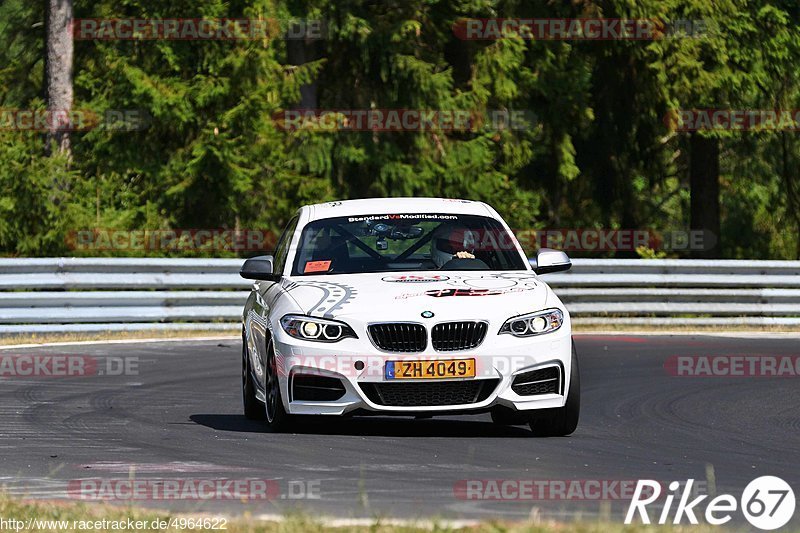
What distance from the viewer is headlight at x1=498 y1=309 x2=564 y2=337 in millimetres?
10344

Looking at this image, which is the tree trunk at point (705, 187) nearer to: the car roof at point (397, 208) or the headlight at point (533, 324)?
the car roof at point (397, 208)

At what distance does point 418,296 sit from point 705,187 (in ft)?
84.7

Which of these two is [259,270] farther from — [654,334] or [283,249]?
[654,334]

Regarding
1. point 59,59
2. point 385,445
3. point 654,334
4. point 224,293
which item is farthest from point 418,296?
point 59,59

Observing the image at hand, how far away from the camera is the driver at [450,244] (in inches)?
455

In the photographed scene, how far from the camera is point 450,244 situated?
11.6m

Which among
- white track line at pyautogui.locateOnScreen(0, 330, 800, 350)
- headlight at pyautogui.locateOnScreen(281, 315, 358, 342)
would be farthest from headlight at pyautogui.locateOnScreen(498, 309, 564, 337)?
white track line at pyautogui.locateOnScreen(0, 330, 800, 350)

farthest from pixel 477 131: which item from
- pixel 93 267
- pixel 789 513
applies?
pixel 789 513

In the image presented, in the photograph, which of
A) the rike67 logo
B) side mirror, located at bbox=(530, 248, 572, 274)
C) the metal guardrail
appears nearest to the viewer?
the rike67 logo

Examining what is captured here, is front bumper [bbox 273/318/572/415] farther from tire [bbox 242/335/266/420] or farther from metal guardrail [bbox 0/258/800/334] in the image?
metal guardrail [bbox 0/258/800/334]

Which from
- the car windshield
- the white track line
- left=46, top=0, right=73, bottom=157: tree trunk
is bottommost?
the white track line

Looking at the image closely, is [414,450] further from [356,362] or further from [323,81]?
[323,81]

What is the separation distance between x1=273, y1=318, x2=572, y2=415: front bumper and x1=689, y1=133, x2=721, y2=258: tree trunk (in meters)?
25.4

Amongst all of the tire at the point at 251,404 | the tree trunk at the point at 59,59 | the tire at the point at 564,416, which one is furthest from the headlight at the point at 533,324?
the tree trunk at the point at 59,59
